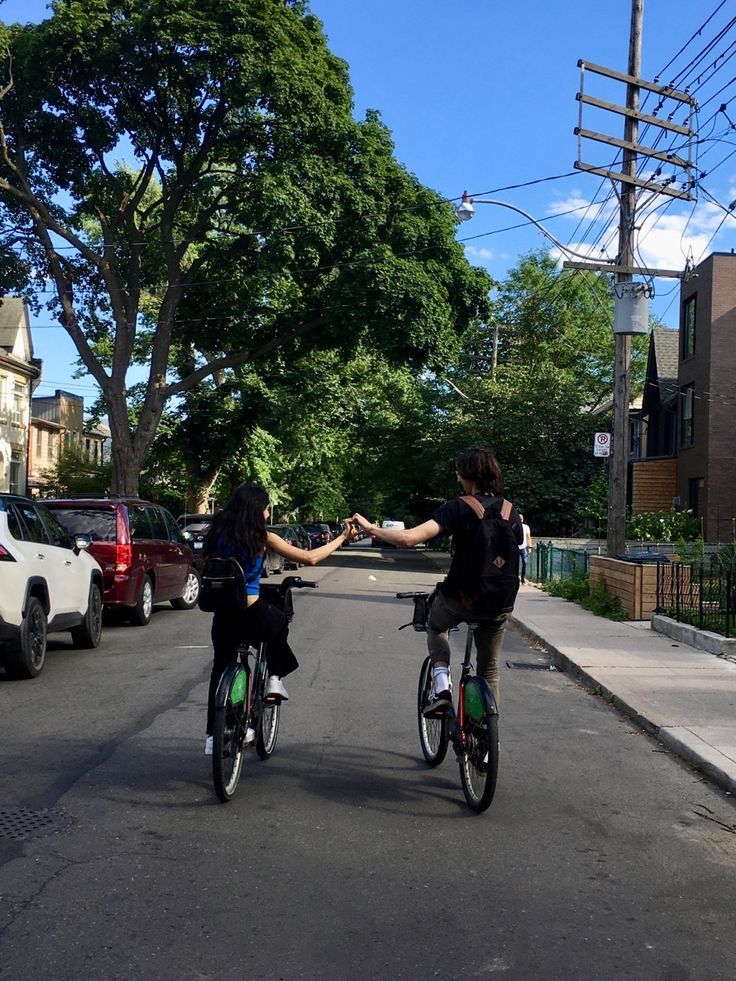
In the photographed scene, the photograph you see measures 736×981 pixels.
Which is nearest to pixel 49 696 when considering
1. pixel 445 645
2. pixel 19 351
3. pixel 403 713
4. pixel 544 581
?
pixel 403 713

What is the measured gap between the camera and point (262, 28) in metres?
25.8

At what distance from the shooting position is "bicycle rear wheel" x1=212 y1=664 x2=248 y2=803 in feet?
18.6

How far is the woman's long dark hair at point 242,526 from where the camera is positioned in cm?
612

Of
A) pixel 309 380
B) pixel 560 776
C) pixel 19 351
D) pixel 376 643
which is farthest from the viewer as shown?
pixel 19 351

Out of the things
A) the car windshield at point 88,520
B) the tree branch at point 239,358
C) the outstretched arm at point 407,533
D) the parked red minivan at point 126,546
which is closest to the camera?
the outstretched arm at point 407,533

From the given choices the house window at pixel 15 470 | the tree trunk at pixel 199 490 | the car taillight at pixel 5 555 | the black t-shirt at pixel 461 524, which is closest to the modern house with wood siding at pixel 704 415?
the tree trunk at pixel 199 490

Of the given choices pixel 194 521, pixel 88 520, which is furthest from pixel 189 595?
pixel 194 521

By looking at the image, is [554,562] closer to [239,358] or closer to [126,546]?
[239,358]

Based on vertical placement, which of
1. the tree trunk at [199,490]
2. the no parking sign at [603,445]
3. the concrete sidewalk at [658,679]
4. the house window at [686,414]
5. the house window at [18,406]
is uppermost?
the house window at [18,406]

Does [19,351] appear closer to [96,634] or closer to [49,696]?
[96,634]

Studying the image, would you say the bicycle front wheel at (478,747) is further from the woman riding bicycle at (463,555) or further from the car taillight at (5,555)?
the car taillight at (5,555)

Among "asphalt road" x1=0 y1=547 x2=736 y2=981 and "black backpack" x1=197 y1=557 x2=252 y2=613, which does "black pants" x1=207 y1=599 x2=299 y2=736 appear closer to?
"black backpack" x1=197 y1=557 x2=252 y2=613

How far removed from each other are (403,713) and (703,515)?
24.8 meters

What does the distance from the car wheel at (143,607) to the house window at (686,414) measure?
2214cm
